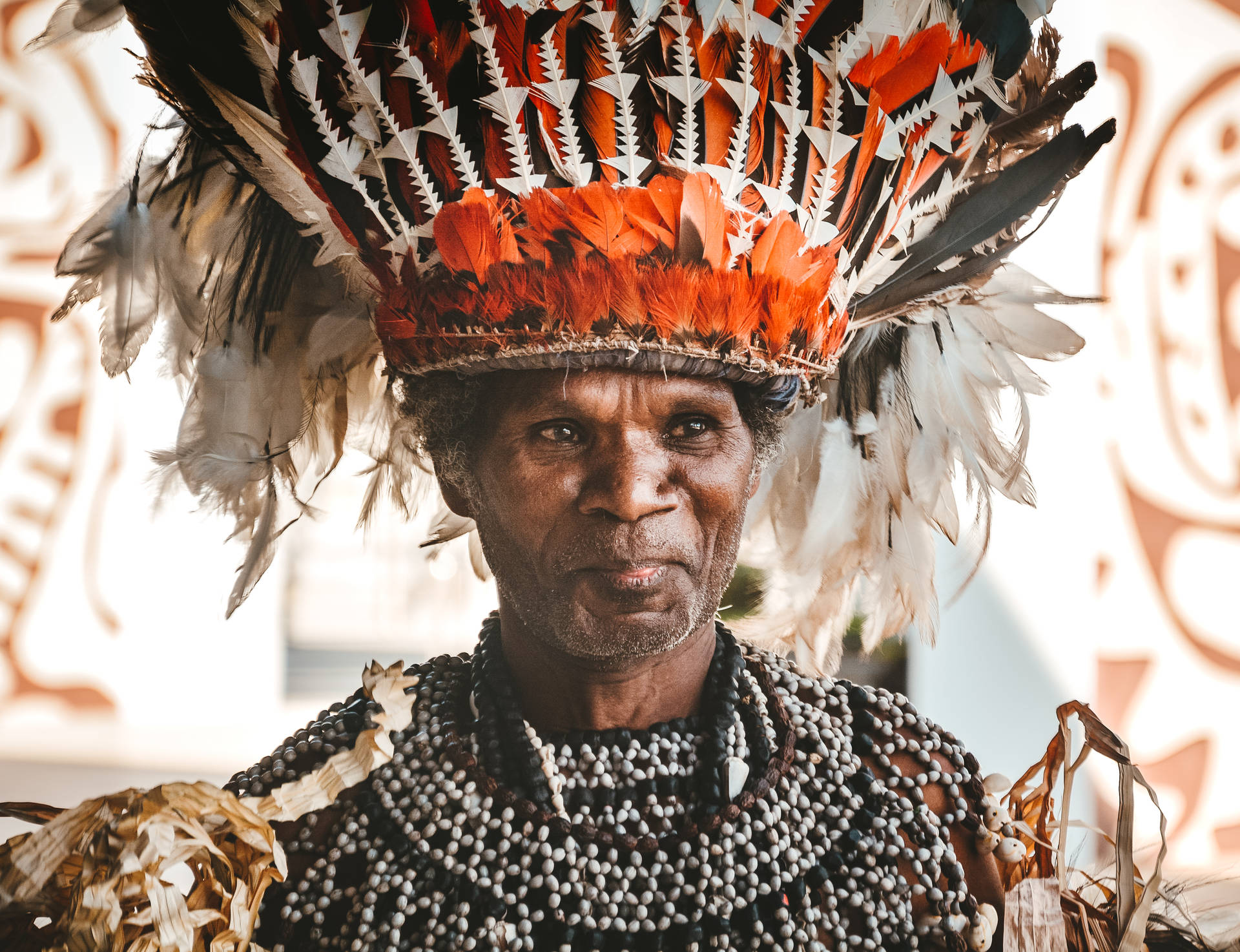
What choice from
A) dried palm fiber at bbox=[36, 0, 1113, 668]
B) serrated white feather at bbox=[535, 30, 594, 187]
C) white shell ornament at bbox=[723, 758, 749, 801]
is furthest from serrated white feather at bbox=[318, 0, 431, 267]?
white shell ornament at bbox=[723, 758, 749, 801]

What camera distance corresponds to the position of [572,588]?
2.79ft

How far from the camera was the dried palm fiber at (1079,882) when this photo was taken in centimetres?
95

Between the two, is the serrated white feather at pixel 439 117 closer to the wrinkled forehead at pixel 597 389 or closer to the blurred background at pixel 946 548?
the wrinkled forehead at pixel 597 389

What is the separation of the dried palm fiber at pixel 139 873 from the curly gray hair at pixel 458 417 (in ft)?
1.17

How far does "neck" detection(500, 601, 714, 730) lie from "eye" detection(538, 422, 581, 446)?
7.5 inches

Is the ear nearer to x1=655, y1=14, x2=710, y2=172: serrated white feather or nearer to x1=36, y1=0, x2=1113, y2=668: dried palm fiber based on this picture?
x1=36, y1=0, x2=1113, y2=668: dried palm fiber

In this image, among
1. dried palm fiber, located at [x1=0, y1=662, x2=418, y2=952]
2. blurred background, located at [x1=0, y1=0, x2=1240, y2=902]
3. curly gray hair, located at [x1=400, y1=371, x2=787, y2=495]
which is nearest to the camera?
dried palm fiber, located at [x1=0, y1=662, x2=418, y2=952]

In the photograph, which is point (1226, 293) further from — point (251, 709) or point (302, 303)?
point (251, 709)

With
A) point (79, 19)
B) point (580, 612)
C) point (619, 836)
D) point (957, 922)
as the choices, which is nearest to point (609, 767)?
point (619, 836)

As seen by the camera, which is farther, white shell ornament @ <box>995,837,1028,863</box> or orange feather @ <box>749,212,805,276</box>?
white shell ornament @ <box>995,837,1028,863</box>

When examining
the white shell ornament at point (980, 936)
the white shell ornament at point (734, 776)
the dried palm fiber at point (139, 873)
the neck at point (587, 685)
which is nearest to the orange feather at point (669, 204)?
the neck at point (587, 685)

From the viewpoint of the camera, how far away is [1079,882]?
1.06 m

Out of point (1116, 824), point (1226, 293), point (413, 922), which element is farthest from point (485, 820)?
point (1226, 293)

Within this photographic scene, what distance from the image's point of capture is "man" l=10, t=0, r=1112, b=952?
31.5 inches
